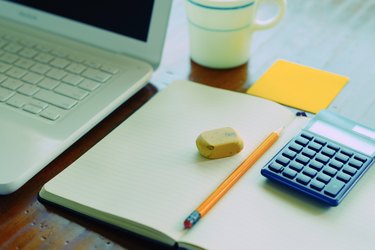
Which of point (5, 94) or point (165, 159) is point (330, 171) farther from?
point (5, 94)

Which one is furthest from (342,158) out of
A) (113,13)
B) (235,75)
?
(113,13)

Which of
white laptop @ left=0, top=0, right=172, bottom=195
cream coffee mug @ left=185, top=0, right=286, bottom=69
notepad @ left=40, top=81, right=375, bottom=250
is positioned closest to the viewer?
notepad @ left=40, top=81, right=375, bottom=250

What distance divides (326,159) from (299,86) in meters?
0.20

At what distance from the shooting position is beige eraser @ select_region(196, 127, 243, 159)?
1.89 ft

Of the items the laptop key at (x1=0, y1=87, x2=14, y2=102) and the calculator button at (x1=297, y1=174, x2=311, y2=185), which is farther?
the laptop key at (x1=0, y1=87, x2=14, y2=102)

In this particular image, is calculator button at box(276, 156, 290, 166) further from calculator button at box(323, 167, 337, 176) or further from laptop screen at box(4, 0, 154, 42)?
laptop screen at box(4, 0, 154, 42)

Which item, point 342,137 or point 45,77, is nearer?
point 342,137

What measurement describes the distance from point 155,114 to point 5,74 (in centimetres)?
23

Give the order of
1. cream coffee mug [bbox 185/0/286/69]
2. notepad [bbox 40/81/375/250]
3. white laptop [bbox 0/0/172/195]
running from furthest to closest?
cream coffee mug [bbox 185/0/286/69] → white laptop [bbox 0/0/172/195] → notepad [bbox 40/81/375/250]

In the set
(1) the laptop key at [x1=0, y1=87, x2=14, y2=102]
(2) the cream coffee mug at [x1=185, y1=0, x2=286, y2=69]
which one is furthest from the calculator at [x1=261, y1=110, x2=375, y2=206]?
(1) the laptop key at [x1=0, y1=87, x2=14, y2=102]

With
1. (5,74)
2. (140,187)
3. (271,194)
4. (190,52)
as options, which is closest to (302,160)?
(271,194)

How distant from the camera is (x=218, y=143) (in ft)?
1.89

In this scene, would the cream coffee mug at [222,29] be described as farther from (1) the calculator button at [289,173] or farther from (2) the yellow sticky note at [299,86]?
(1) the calculator button at [289,173]

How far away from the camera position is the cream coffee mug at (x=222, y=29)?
0.72m
